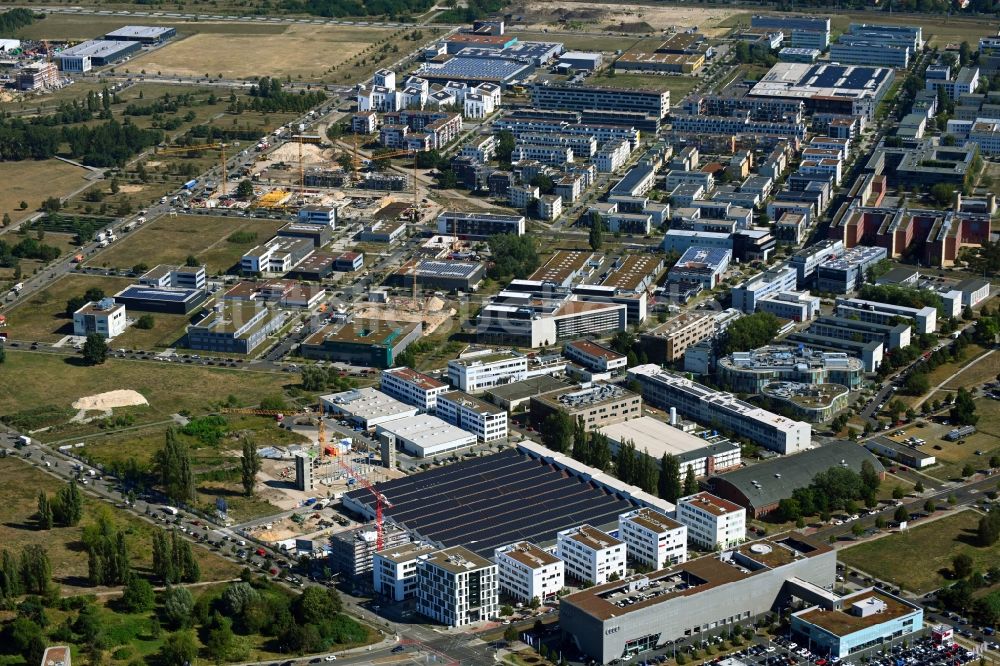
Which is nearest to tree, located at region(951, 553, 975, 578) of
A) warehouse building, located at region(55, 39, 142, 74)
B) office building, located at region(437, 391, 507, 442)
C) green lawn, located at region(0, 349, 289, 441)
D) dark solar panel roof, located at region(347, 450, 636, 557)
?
dark solar panel roof, located at region(347, 450, 636, 557)

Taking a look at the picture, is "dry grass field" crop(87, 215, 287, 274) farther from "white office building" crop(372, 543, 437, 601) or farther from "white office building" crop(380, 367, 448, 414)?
"white office building" crop(372, 543, 437, 601)

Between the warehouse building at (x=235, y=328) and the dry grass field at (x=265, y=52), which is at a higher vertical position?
the dry grass field at (x=265, y=52)

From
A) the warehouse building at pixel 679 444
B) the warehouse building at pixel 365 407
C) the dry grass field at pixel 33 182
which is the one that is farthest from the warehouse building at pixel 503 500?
the dry grass field at pixel 33 182

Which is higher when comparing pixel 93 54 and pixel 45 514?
pixel 93 54

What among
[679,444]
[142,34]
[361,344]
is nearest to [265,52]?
[142,34]

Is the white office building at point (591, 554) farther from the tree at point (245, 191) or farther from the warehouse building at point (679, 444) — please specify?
the tree at point (245, 191)

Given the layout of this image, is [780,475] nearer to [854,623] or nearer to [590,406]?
[590,406]

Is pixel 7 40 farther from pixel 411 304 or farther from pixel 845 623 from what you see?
pixel 845 623

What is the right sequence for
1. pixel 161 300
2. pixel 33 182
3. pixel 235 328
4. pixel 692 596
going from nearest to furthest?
pixel 692 596
pixel 235 328
pixel 161 300
pixel 33 182
